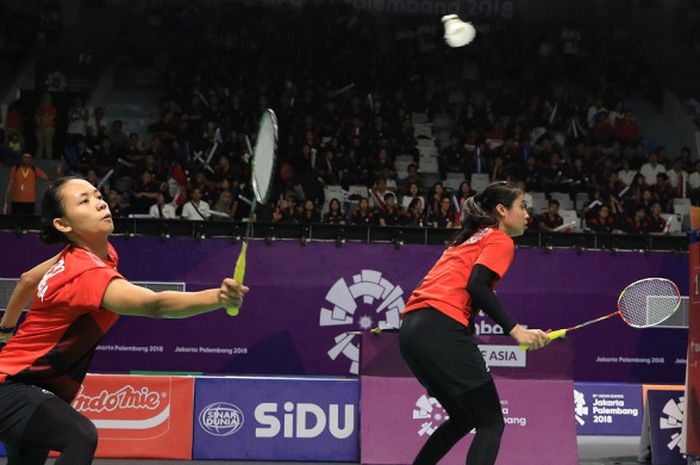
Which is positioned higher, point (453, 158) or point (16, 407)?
point (453, 158)

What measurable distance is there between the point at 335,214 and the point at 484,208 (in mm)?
10395

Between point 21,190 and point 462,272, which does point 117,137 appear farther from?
point 462,272

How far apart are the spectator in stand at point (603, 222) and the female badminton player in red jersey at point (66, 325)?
13.7 meters

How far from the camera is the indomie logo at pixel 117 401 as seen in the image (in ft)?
29.9

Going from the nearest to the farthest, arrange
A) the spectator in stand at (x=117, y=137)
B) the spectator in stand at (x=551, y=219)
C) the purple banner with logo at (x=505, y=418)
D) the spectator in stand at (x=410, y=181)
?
the purple banner with logo at (x=505, y=418) < the spectator in stand at (x=551, y=219) < the spectator in stand at (x=410, y=181) < the spectator in stand at (x=117, y=137)

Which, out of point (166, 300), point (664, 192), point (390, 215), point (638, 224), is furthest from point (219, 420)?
point (664, 192)

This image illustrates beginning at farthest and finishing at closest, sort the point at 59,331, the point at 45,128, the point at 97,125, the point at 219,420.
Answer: the point at 97,125 < the point at 45,128 < the point at 219,420 < the point at 59,331

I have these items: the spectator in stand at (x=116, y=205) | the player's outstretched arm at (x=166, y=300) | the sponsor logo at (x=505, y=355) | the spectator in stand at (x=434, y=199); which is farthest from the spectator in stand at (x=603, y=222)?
the player's outstretched arm at (x=166, y=300)

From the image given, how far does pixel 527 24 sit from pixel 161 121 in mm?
10297

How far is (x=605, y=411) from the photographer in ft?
38.7

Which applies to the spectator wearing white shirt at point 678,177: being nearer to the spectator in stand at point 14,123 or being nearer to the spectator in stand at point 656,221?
the spectator in stand at point 656,221

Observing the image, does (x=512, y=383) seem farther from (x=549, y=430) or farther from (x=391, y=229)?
(x=391, y=229)

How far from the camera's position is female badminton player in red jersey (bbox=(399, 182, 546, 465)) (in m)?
5.35

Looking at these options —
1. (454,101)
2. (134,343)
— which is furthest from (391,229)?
(454,101)
